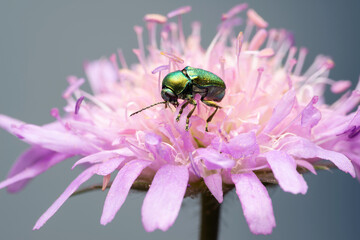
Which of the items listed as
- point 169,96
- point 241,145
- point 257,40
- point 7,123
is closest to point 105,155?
point 169,96

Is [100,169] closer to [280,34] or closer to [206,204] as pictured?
[206,204]

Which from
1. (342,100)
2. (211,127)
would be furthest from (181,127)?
(342,100)

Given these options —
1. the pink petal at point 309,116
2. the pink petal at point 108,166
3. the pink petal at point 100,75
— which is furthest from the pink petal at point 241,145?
the pink petal at point 100,75

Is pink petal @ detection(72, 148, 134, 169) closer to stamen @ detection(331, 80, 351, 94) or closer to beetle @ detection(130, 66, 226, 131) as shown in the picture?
beetle @ detection(130, 66, 226, 131)

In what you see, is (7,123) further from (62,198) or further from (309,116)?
(309,116)

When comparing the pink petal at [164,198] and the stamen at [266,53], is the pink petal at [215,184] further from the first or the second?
the stamen at [266,53]

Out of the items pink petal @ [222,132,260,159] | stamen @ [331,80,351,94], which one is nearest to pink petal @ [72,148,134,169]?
pink petal @ [222,132,260,159]
